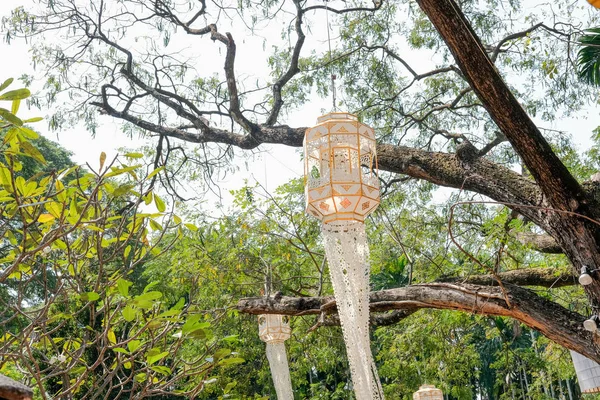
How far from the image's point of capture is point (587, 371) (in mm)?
3482

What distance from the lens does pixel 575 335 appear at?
3.30 metres

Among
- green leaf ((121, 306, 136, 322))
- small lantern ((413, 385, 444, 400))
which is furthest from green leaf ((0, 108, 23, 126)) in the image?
small lantern ((413, 385, 444, 400))

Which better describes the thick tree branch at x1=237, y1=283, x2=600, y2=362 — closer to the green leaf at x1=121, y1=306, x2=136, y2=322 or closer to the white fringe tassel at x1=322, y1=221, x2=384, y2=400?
the white fringe tassel at x1=322, y1=221, x2=384, y2=400

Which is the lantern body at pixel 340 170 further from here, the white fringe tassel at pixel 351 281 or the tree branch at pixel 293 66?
the tree branch at pixel 293 66

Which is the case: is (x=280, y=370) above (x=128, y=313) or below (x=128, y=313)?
above

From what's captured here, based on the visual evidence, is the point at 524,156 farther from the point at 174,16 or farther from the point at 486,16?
the point at 174,16

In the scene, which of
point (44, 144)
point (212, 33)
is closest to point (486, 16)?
point (212, 33)

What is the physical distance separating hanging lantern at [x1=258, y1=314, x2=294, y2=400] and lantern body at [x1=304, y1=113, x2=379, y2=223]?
8.76 feet

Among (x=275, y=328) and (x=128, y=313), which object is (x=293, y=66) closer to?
(x=275, y=328)

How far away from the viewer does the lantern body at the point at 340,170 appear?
3488mm

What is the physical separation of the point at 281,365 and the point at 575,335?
11.5 ft

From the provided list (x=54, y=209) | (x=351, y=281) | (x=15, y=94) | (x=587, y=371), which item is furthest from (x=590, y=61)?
(x=15, y=94)

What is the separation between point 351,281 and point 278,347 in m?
3.01

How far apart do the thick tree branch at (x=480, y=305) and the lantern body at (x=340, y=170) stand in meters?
0.66
